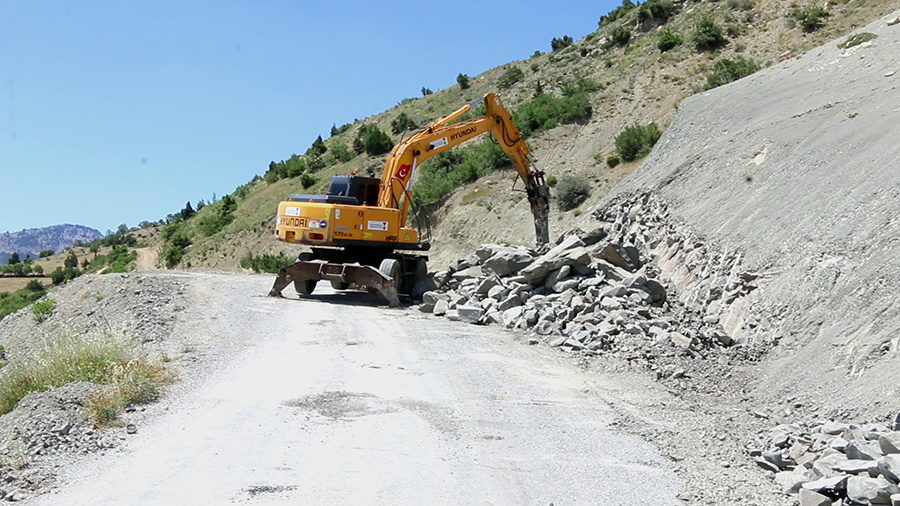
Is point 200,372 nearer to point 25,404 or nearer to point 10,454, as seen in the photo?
point 25,404

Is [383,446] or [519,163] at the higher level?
[519,163]

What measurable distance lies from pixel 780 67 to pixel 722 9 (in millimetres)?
23962

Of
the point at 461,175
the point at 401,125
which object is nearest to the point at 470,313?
the point at 461,175

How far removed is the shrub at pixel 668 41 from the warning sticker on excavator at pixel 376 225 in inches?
1143

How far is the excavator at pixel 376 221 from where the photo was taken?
66.3 ft

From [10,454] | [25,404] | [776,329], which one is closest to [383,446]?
[10,454]

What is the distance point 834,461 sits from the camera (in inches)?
262

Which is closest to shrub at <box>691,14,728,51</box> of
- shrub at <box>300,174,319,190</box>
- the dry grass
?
shrub at <box>300,174,319,190</box>

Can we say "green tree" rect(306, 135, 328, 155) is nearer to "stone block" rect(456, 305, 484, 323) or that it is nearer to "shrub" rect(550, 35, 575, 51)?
"shrub" rect(550, 35, 575, 51)

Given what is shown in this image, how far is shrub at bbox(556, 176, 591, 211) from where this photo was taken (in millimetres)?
29531

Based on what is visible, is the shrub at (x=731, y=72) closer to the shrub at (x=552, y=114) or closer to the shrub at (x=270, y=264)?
the shrub at (x=552, y=114)

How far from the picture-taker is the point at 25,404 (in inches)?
353

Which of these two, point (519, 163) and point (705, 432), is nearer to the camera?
point (705, 432)

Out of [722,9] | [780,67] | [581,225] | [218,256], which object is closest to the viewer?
[581,225]
